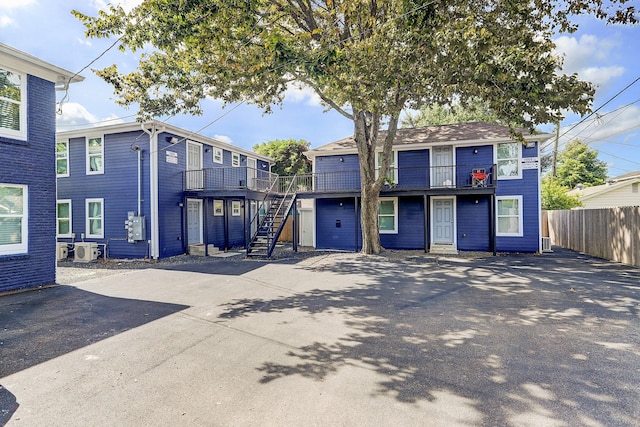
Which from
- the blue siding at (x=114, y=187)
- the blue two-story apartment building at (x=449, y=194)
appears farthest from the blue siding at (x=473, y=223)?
the blue siding at (x=114, y=187)

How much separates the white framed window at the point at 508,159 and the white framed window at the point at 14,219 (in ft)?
53.7

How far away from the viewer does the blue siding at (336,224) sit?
1609cm

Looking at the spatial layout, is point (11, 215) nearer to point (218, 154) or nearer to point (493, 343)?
point (218, 154)

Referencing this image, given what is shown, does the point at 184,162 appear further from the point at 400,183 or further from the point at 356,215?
the point at 400,183

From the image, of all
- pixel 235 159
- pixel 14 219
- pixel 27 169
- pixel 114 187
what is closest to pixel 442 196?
pixel 235 159

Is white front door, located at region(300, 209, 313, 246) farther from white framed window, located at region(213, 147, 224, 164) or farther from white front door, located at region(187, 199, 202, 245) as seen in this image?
white front door, located at region(187, 199, 202, 245)

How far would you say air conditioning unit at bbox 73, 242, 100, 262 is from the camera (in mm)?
12930

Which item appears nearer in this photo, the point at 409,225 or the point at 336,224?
the point at 409,225

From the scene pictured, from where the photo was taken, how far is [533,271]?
977cm

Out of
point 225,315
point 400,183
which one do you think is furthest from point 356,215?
point 225,315

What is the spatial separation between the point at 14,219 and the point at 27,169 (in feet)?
3.95

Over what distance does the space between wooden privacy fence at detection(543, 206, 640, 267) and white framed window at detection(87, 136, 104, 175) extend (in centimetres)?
1936

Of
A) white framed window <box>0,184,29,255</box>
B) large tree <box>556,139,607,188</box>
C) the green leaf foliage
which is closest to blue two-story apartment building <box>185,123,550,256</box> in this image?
white framed window <box>0,184,29,255</box>

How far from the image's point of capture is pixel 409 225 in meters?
15.3
